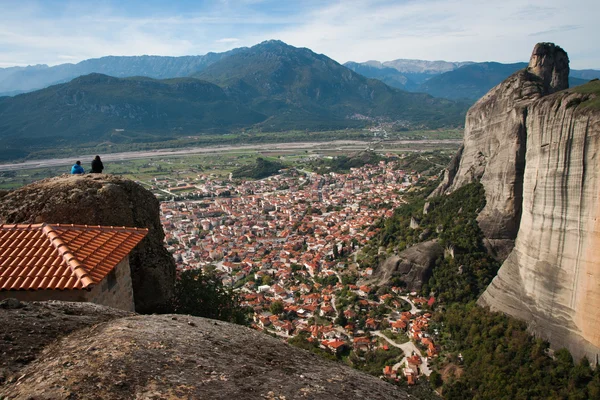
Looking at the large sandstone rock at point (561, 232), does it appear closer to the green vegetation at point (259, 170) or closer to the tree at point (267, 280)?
the tree at point (267, 280)

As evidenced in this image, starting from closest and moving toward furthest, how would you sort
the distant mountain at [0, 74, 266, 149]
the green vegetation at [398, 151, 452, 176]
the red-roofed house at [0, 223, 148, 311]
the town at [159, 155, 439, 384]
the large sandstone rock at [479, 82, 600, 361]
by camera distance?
1. the red-roofed house at [0, 223, 148, 311]
2. the large sandstone rock at [479, 82, 600, 361]
3. the town at [159, 155, 439, 384]
4. the green vegetation at [398, 151, 452, 176]
5. the distant mountain at [0, 74, 266, 149]

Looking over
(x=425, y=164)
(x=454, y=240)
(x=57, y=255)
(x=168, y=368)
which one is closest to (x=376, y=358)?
(x=454, y=240)

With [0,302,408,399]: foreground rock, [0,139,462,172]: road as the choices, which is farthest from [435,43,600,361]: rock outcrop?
[0,139,462,172]: road

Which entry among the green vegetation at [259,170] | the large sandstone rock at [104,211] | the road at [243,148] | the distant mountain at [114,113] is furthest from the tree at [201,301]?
the distant mountain at [114,113]

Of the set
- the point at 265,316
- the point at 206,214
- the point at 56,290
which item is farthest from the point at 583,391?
the point at 206,214

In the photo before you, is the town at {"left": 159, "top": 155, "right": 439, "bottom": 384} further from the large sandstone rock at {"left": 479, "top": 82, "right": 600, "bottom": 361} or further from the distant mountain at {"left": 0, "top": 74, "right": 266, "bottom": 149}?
the distant mountain at {"left": 0, "top": 74, "right": 266, "bottom": 149}

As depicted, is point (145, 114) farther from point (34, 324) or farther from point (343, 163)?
point (34, 324)

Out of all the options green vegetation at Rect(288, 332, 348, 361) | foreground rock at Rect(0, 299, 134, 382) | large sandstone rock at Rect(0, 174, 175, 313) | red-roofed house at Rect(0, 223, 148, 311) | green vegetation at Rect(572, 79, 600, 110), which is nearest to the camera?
foreground rock at Rect(0, 299, 134, 382)
